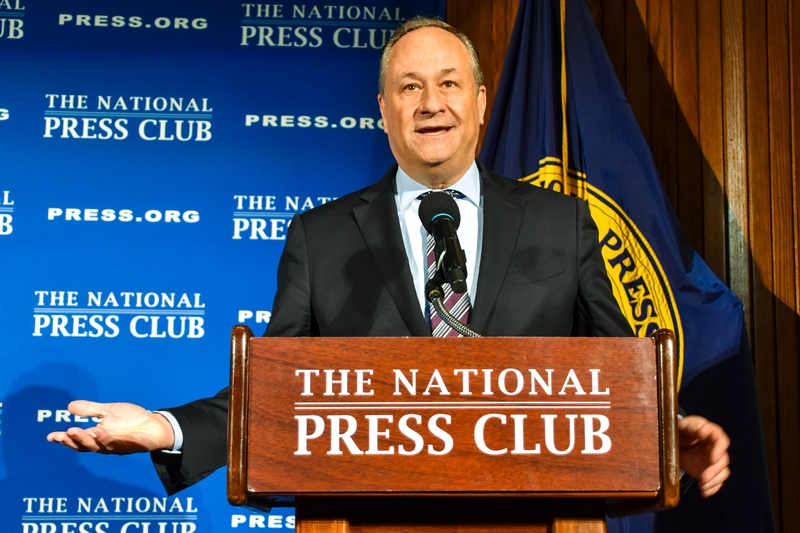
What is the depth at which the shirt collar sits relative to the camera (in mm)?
1700

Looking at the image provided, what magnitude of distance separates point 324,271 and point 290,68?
1.48 metres

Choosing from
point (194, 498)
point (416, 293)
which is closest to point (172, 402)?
point (194, 498)

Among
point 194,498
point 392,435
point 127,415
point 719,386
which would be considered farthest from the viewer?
point 194,498

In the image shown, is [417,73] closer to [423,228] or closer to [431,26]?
[431,26]

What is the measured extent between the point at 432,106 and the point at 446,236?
592 millimetres

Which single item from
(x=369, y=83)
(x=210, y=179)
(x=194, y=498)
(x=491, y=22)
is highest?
(x=491, y=22)

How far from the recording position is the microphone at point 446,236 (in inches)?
42.2

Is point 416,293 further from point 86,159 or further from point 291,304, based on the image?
point 86,159

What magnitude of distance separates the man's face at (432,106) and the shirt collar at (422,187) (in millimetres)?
13

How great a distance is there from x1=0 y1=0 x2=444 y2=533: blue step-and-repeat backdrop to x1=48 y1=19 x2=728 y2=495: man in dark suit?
107cm

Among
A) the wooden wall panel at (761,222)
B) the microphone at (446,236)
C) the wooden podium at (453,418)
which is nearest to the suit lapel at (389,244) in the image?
the microphone at (446,236)

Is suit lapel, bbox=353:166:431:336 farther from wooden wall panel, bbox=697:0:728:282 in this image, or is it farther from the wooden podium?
wooden wall panel, bbox=697:0:728:282

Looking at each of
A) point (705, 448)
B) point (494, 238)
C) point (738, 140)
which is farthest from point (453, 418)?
point (738, 140)

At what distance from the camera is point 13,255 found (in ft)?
8.85
